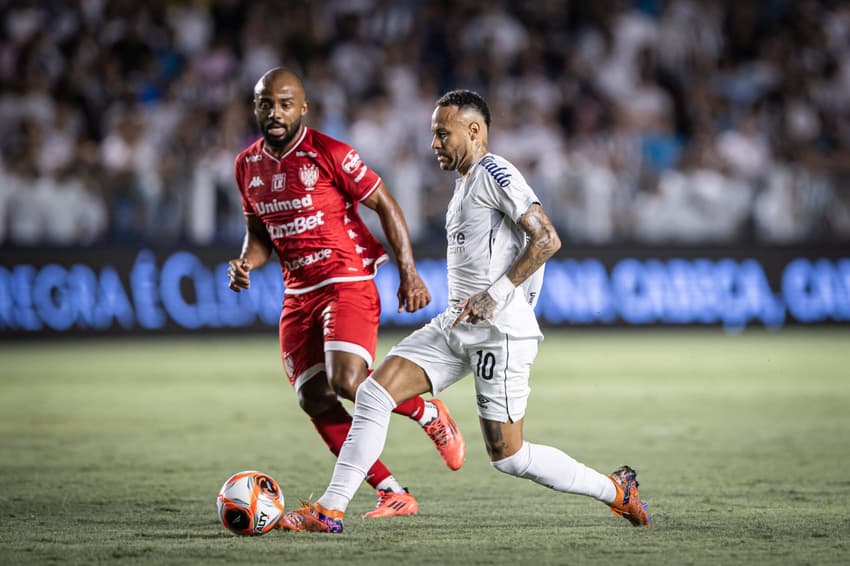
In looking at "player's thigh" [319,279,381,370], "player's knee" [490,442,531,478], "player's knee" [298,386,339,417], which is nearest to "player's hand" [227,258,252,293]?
"player's thigh" [319,279,381,370]

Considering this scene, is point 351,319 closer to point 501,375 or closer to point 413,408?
point 413,408

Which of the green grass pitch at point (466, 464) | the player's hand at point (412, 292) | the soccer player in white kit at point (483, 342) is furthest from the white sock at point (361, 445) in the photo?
the player's hand at point (412, 292)

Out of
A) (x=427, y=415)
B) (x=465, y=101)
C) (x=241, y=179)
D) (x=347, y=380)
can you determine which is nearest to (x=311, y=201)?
(x=241, y=179)

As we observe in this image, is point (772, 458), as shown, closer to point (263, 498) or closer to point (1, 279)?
point (263, 498)

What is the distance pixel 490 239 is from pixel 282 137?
1422 millimetres

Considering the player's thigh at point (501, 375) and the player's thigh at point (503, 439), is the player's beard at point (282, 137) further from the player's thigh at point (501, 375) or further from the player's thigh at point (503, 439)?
the player's thigh at point (503, 439)

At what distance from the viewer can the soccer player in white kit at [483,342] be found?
5.92m

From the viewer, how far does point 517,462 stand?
5973mm

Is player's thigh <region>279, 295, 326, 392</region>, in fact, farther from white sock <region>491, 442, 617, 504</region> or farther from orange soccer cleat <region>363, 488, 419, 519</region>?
white sock <region>491, 442, 617, 504</region>

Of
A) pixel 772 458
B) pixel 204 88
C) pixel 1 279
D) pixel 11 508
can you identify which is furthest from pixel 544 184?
pixel 11 508

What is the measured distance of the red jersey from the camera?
6.91m

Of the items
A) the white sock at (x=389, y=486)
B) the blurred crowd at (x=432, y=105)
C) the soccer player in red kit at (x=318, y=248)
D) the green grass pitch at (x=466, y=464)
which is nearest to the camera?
the green grass pitch at (x=466, y=464)

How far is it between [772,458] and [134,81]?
40.8 feet

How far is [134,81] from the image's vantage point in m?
18.3
